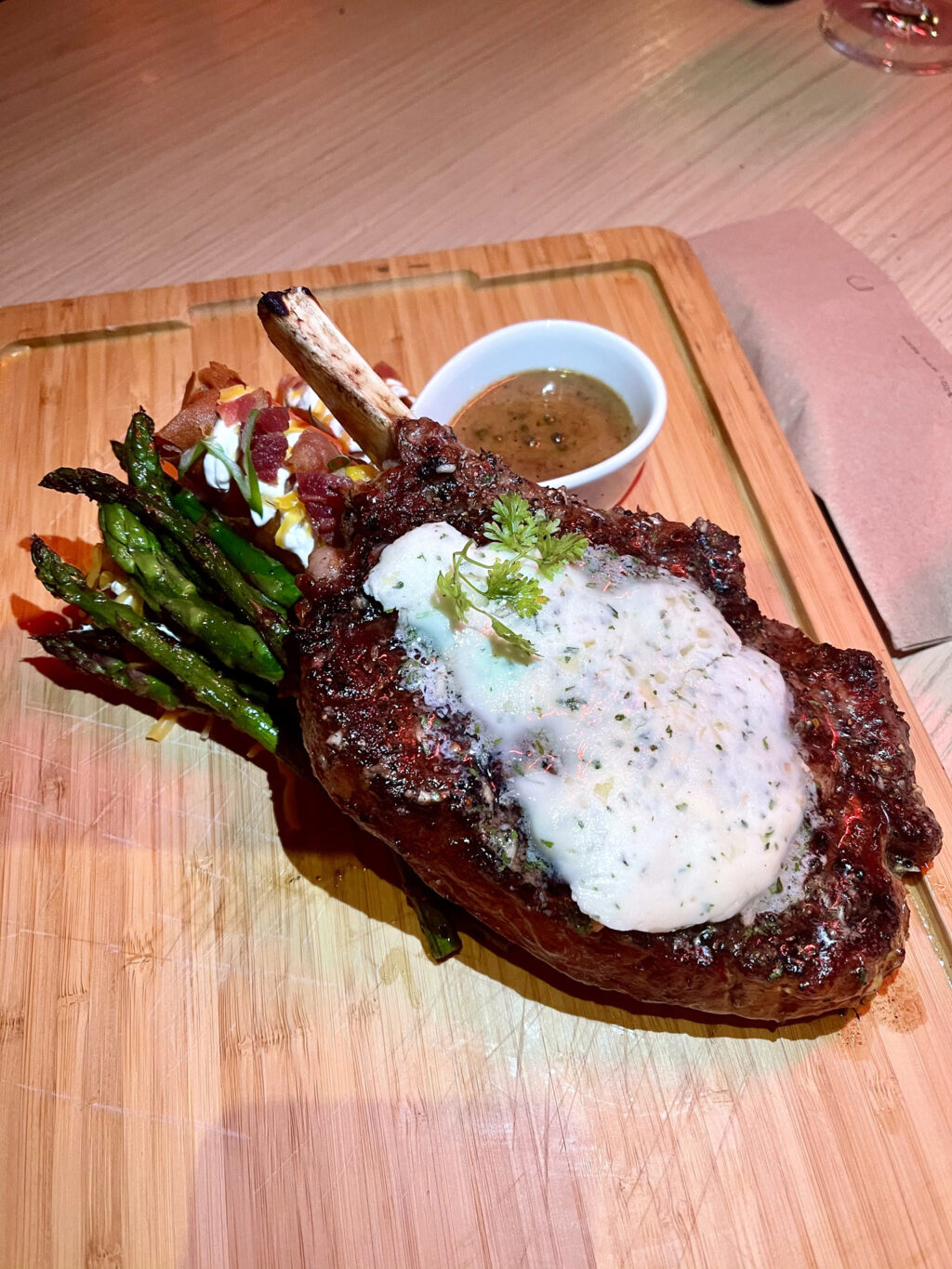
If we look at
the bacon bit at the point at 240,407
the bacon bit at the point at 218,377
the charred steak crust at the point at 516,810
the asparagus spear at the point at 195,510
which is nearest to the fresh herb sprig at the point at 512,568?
the charred steak crust at the point at 516,810

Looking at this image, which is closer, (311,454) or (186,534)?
(186,534)

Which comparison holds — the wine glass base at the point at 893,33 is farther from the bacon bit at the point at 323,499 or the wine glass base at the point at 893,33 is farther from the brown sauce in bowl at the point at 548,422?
the bacon bit at the point at 323,499

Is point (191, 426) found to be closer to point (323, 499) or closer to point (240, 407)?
point (240, 407)

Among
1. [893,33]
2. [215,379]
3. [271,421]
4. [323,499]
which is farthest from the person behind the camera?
[893,33]

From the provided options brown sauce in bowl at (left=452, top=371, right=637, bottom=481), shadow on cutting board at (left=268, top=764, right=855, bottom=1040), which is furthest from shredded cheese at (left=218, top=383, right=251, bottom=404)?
shadow on cutting board at (left=268, top=764, right=855, bottom=1040)

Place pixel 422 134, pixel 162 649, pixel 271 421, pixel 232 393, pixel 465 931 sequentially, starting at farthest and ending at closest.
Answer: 1. pixel 422 134
2. pixel 232 393
3. pixel 271 421
4. pixel 162 649
5. pixel 465 931

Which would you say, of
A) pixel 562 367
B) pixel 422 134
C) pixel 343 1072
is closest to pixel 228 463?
pixel 562 367
